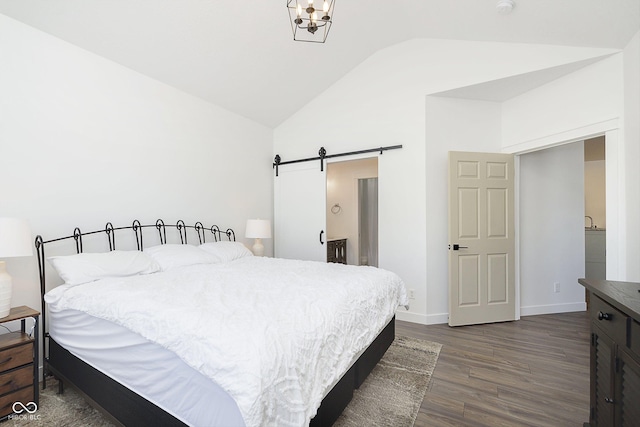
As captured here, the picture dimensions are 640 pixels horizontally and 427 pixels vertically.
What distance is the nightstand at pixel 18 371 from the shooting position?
192 cm

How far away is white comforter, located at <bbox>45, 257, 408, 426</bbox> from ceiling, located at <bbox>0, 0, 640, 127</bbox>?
7.13ft

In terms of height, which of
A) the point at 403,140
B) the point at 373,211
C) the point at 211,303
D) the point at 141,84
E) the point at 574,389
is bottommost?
the point at 574,389

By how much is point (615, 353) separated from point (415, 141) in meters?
2.90

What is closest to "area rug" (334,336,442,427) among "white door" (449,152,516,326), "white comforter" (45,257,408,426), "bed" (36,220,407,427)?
"bed" (36,220,407,427)

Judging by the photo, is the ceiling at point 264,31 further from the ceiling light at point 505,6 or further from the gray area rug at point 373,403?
the gray area rug at point 373,403

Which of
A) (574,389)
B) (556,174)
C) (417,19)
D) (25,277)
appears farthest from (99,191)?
(556,174)

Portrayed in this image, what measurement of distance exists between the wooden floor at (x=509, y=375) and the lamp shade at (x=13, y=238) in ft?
9.15

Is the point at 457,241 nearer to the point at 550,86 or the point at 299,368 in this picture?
the point at 550,86

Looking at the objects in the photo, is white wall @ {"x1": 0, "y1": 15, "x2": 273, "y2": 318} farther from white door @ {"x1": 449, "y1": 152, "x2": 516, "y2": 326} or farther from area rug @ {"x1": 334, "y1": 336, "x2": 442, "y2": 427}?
white door @ {"x1": 449, "y1": 152, "x2": 516, "y2": 326}

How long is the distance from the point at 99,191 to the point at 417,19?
3719mm

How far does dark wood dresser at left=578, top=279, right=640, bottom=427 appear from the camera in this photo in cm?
125

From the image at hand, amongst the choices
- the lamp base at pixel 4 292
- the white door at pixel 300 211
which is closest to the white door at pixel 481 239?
the white door at pixel 300 211

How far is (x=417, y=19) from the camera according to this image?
3383mm

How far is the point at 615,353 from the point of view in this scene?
4.59ft
